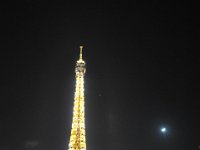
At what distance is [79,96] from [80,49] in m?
9.57

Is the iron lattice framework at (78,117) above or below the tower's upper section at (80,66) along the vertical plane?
below

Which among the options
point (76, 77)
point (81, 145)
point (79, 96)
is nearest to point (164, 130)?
point (81, 145)

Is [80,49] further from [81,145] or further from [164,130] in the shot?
[164,130]

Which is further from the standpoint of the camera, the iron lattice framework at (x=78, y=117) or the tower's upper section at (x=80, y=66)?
the tower's upper section at (x=80, y=66)

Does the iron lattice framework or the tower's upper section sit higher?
the tower's upper section

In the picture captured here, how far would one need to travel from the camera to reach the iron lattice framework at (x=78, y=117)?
4544 cm

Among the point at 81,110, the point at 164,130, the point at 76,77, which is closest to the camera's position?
the point at 164,130

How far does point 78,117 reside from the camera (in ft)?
157

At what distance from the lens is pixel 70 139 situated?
151 feet

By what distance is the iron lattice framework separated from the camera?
45.4 metres

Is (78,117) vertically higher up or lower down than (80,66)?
lower down

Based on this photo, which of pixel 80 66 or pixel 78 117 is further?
pixel 80 66

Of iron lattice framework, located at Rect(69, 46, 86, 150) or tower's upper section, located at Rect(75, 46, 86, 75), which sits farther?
tower's upper section, located at Rect(75, 46, 86, 75)

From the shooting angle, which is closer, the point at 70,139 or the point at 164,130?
the point at 164,130
